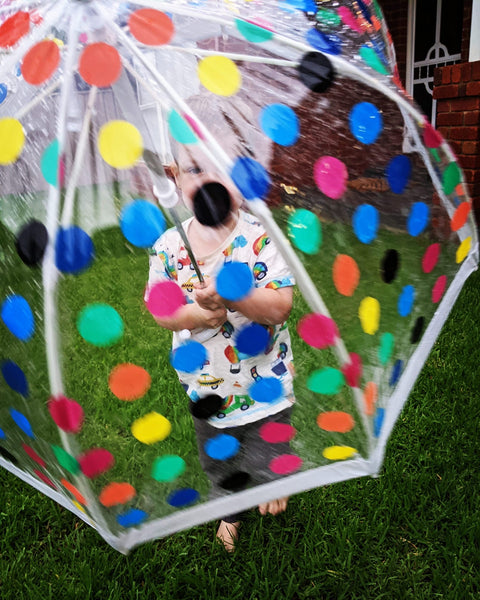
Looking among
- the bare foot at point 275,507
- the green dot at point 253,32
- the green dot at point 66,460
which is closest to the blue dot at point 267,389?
the green dot at point 66,460

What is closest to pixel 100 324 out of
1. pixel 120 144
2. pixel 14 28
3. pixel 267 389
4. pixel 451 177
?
pixel 120 144

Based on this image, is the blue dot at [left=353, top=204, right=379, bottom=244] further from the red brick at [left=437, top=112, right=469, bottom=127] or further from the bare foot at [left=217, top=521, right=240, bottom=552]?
the red brick at [left=437, top=112, right=469, bottom=127]

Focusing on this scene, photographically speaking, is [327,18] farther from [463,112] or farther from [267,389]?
[463,112]

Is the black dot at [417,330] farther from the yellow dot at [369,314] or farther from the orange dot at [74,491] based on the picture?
the orange dot at [74,491]

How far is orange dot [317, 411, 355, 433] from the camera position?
1.36 m

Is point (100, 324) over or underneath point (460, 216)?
over

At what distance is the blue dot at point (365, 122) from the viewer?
1311 millimetres

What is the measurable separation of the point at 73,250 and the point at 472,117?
15.2 ft

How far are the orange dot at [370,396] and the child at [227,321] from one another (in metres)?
0.19

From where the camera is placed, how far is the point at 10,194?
1.15 metres

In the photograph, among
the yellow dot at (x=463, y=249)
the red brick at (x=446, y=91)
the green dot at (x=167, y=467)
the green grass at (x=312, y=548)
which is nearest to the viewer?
the green dot at (x=167, y=467)

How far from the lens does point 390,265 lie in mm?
1392

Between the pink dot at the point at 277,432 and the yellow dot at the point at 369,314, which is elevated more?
the yellow dot at the point at 369,314

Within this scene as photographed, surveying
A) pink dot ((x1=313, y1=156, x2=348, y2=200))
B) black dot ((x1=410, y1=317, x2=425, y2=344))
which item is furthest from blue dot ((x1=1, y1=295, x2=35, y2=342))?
black dot ((x1=410, y1=317, x2=425, y2=344))
